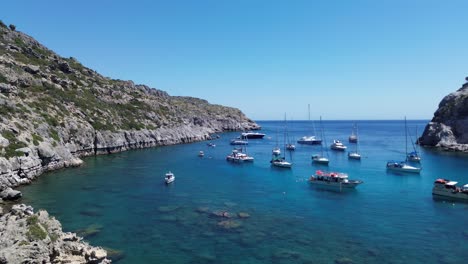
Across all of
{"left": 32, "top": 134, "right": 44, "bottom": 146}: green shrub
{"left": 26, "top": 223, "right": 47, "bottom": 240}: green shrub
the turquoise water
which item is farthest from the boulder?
{"left": 26, "top": 223, "right": 47, "bottom": 240}: green shrub

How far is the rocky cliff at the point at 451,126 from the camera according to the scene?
136 metres

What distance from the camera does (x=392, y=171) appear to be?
302 feet

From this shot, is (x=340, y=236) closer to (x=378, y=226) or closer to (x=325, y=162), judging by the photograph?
(x=378, y=226)

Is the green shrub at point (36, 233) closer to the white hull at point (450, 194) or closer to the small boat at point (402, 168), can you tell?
the white hull at point (450, 194)

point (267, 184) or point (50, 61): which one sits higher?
point (50, 61)

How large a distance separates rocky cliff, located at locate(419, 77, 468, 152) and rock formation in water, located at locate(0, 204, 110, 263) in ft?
432

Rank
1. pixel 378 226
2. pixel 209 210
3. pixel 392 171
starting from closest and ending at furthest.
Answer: pixel 378 226 → pixel 209 210 → pixel 392 171

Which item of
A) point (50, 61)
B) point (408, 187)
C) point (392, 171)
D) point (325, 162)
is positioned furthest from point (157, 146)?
point (408, 187)

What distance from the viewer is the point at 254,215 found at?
5088cm

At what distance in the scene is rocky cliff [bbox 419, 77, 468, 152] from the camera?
135750 mm

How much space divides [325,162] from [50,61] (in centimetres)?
→ 12059

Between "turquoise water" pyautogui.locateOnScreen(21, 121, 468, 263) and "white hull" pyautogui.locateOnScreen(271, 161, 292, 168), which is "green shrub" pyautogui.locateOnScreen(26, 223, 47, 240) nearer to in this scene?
"turquoise water" pyautogui.locateOnScreen(21, 121, 468, 263)

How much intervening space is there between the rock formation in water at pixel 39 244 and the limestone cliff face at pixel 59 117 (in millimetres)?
31973

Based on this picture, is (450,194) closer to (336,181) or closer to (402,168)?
(336,181)
